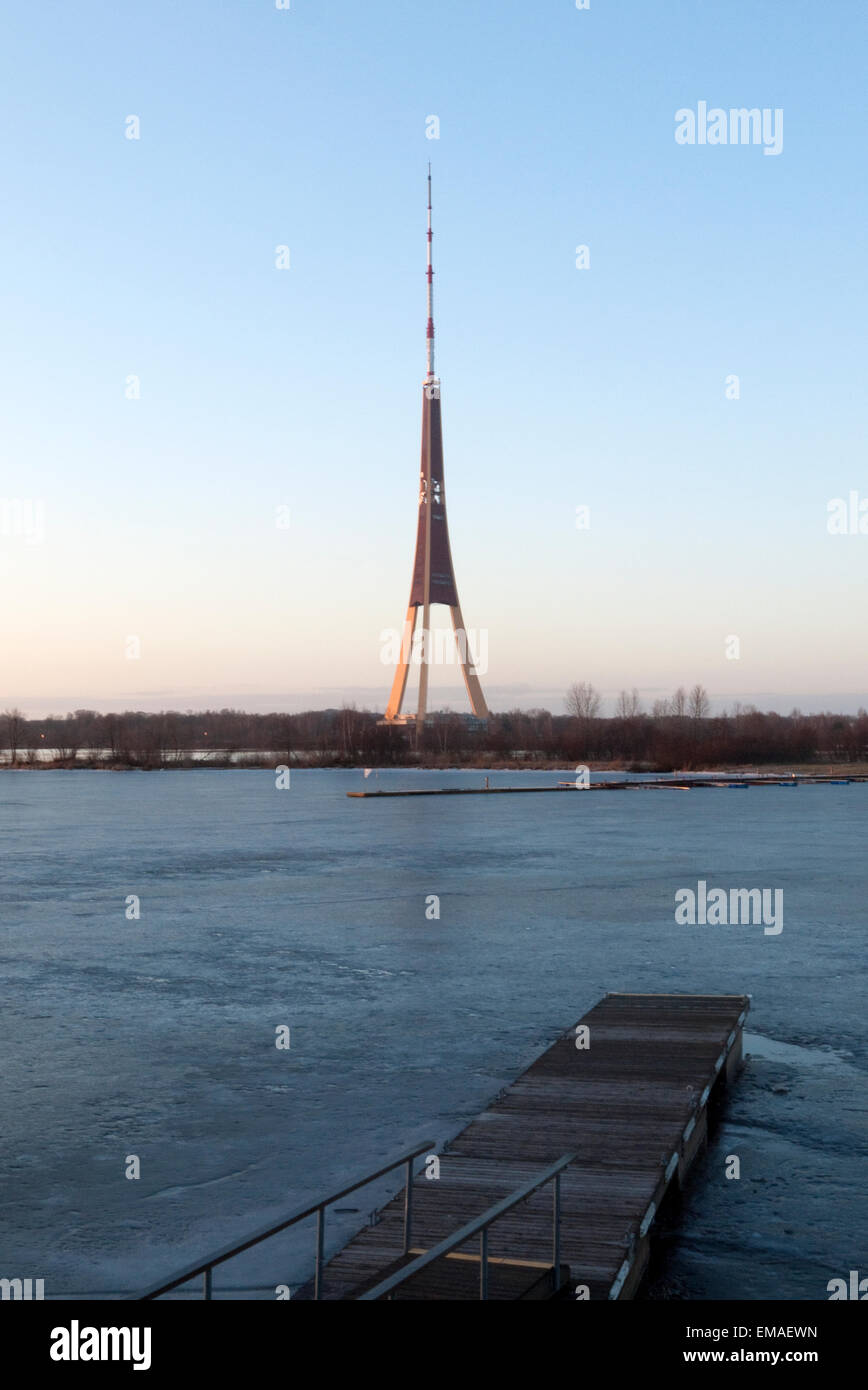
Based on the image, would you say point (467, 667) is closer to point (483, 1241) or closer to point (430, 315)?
point (430, 315)

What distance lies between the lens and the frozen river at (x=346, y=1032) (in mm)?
7648

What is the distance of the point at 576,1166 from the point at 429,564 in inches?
4954

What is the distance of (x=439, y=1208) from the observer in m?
7.06

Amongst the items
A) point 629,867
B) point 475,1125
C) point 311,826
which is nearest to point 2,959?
point 475,1125

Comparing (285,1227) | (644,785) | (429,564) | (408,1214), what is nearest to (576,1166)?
(408,1214)

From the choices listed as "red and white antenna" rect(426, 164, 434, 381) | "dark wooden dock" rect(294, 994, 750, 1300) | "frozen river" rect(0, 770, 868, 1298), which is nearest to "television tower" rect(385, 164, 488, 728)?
"red and white antenna" rect(426, 164, 434, 381)

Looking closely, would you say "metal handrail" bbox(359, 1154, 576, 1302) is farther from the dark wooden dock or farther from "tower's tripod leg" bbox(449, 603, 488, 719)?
"tower's tripod leg" bbox(449, 603, 488, 719)

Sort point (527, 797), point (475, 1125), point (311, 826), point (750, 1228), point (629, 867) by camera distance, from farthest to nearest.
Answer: point (527, 797) → point (311, 826) → point (629, 867) → point (475, 1125) → point (750, 1228)

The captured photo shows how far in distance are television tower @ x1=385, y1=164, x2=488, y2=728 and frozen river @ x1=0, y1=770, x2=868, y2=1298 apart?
103 metres

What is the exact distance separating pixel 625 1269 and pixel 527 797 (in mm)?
61632

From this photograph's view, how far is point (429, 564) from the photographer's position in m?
132

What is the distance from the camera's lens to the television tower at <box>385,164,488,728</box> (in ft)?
433

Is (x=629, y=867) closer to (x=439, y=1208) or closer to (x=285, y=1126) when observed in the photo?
(x=285, y=1126)

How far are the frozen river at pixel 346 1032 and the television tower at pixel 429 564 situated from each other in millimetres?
102506
